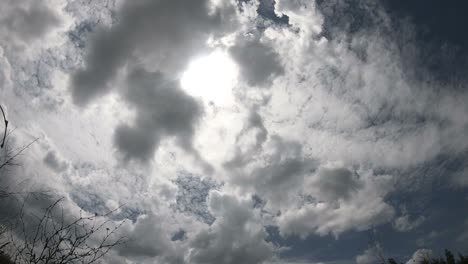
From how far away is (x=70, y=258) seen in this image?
4379mm

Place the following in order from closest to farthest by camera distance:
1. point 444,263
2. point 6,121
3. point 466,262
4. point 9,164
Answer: point 6,121 < point 9,164 < point 466,262 < point 444,263

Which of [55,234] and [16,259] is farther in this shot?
[16,259]

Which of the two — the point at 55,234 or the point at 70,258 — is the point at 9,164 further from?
the point at 70,258

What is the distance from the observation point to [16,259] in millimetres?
4785

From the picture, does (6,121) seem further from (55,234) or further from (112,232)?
(112,232)

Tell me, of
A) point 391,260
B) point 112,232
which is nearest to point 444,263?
point 391,260

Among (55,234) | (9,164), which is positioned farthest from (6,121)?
(55,234)

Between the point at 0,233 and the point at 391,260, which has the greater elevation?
the point at 391,260

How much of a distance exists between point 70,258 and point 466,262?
9906cm

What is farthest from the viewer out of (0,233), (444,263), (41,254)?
(444,263)

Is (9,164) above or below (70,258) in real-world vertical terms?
above

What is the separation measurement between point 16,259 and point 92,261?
55.9 inches

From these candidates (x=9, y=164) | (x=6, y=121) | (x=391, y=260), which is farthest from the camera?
(x=391, y=260)

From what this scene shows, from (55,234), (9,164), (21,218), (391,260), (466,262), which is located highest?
(391,260)
